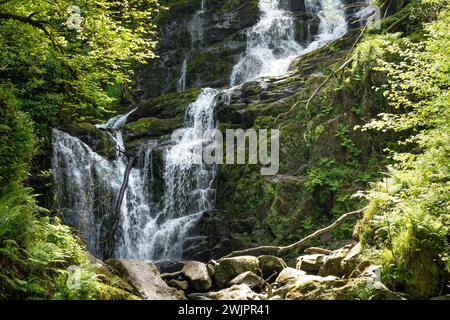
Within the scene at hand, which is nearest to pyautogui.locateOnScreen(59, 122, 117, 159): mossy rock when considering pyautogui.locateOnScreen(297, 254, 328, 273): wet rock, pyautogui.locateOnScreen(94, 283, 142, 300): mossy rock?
pyautogui.locateOnScreen(297, 254, 328, 273): wet rock

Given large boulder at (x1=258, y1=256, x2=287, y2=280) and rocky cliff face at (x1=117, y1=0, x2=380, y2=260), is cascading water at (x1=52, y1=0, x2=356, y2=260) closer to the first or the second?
rocky cliff face at (x1=117, y1=0, x2=380, y2=260)

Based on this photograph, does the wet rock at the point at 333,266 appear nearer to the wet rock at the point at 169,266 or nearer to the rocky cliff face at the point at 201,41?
→ the wet rock at the point at 169,266

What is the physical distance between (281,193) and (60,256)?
9.25 metres

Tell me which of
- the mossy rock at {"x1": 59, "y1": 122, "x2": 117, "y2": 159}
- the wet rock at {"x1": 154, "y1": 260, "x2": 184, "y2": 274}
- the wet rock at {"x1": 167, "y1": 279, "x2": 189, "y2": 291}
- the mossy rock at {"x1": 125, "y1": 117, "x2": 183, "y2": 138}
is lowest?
the wet rock at {"x1": 154, "y1": 260, "x2": 184, "y2": 274}

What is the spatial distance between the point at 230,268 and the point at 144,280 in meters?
2.52

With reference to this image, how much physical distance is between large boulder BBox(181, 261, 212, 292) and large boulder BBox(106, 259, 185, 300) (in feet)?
2.63

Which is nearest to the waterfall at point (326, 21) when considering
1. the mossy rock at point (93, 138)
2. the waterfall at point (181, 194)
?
the waterfall at point (181, 194)

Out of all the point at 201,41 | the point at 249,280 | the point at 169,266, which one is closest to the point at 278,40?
the point at 201,41

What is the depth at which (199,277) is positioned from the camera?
33.9ft

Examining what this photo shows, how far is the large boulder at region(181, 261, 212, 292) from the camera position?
10250 mm

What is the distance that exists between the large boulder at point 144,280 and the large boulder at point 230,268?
4.11ft

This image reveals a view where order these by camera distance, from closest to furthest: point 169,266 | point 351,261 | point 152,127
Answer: point 351,261, point 169,266, point 152,127

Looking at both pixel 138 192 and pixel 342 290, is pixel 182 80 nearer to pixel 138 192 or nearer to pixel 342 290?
pixel 138 192

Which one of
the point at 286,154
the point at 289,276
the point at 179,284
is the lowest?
the point at 179,284
